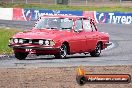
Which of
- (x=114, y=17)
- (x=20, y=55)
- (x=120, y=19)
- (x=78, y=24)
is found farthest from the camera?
(x=114, y=17)

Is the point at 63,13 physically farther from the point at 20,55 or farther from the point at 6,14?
the point at 20,55

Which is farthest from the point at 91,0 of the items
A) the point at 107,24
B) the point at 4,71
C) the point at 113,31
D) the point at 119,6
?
the point at 4,71

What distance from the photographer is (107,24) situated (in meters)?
42.2

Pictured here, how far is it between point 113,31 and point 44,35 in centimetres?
2034

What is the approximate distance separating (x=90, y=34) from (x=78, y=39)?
803mm

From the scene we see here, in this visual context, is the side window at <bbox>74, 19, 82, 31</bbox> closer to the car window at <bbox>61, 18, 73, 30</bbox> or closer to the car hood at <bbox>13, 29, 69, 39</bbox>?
the car window at <bbox>61, 18, 73, 30</bbox>

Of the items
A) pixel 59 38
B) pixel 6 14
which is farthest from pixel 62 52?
pixel 6 14

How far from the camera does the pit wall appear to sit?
42656 millimetres

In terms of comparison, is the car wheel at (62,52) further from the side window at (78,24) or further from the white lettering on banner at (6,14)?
the white lettering on banner at (6,14)

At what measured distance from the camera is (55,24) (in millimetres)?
16516

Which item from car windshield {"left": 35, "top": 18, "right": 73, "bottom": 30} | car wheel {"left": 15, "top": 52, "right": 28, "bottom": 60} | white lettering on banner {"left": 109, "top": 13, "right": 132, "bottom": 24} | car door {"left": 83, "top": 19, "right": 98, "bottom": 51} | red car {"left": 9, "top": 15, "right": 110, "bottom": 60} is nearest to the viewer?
red car {"left": 9, "top": 15, "right": 110, "bottom": 60}

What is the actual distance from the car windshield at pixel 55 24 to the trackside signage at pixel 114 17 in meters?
25.8

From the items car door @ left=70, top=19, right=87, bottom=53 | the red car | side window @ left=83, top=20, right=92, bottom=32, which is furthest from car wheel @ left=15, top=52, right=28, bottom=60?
side window @ left=83, top=20, right=92, bottom=32

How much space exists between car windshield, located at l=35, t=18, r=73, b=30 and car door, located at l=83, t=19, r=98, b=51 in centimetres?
73
